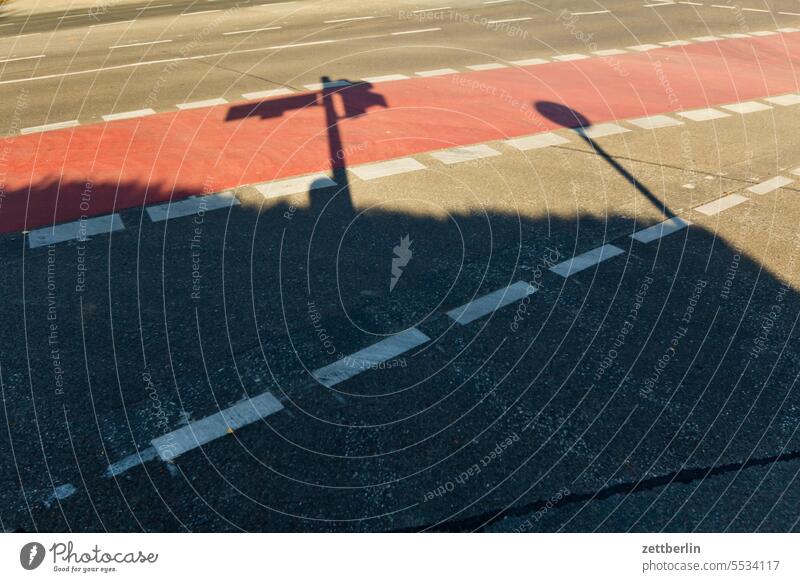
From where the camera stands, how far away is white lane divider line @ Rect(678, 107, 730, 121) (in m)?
13.3

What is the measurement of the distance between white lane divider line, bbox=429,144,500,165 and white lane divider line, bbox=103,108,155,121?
5.36 meters

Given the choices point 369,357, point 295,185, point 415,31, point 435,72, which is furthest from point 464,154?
point 415,31

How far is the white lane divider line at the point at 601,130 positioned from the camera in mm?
12242

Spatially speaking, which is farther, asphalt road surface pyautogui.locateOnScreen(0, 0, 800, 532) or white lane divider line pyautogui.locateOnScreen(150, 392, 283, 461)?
white lane divider line pyautogui.locateOnScreen(150, 392, 283, 461)

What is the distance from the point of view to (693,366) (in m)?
6.25

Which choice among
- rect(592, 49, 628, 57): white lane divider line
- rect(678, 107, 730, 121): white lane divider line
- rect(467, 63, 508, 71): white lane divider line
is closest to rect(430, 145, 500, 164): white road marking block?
rect(678, 107, 730, 121): white lane divider line

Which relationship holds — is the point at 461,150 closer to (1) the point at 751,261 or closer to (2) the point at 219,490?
(1) the point at 751,261

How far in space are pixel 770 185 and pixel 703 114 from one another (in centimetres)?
367

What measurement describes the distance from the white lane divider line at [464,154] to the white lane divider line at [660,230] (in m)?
3.04

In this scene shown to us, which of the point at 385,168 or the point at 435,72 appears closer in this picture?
the point at 385,168

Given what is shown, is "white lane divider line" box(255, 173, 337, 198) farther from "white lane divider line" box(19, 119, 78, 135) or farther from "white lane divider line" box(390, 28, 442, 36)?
"white lane divider line" box(390, 28, 442, 36)

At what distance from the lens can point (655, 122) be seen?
13000mm

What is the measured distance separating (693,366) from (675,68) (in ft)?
41.5

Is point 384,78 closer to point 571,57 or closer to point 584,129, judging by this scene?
point 584,129
